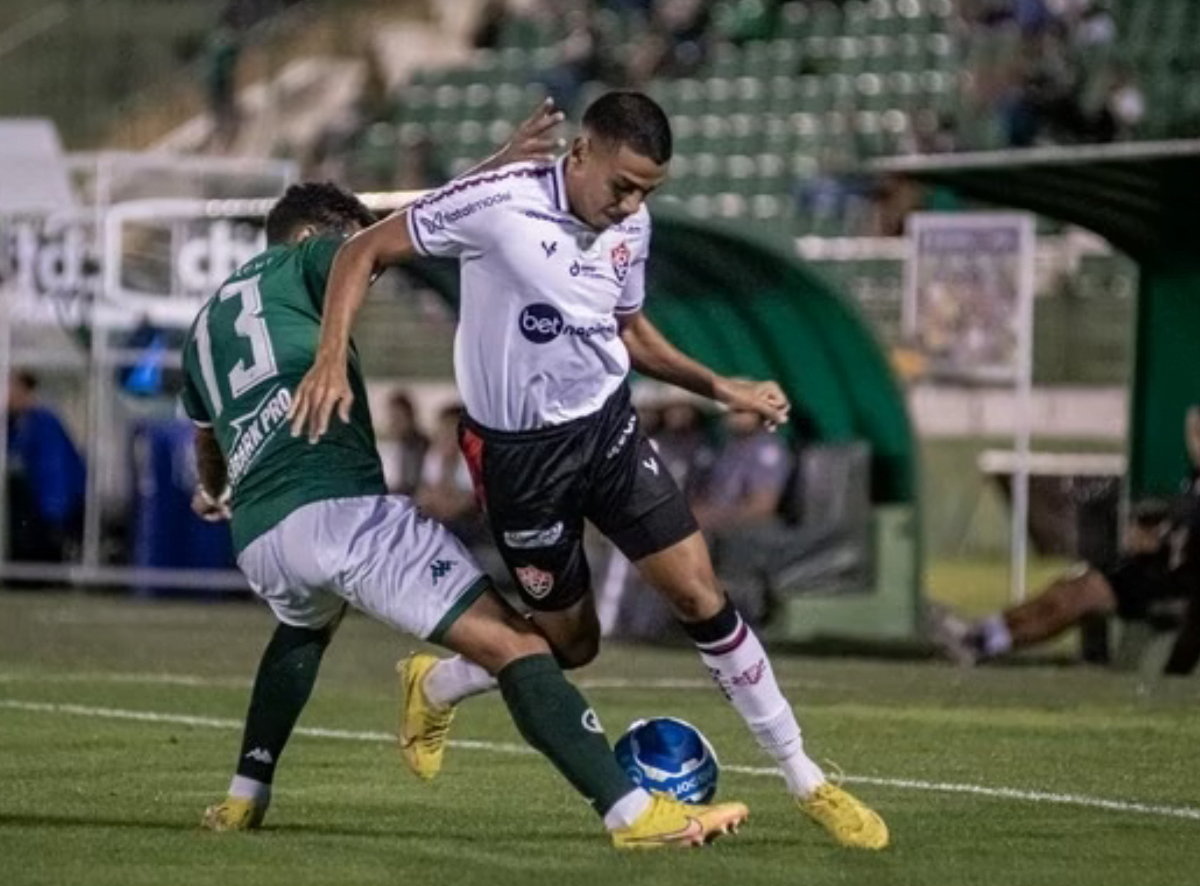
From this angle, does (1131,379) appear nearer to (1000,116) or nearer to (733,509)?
(733,509)

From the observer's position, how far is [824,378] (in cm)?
2188

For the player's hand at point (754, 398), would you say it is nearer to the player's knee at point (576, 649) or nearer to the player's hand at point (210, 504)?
the player's knee at point (576, 649)

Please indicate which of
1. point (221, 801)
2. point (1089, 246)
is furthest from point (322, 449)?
point (1089, 246)

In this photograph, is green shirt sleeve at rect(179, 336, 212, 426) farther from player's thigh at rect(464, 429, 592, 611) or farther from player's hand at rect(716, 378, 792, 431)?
player's hand at rect(716, 378, 792, 431)

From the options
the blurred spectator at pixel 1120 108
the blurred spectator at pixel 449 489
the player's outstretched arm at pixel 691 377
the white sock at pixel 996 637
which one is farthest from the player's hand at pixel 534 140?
the blurred spectator at pixel 1120 108

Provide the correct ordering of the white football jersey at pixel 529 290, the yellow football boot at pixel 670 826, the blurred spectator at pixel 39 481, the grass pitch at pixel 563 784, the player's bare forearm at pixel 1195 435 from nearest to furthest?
1. the grass pitch at pixel 563 784
2. the yellow football boot at pixel 670 826
3. the white football jersey at pixel 529 290
4. the player's bare forearm at pixel 1195 435
5. the blurred spectator at pixel 39 481

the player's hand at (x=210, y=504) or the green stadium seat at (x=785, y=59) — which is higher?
the player's hand at (x=210, y=504)

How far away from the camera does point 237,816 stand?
9.84 meters

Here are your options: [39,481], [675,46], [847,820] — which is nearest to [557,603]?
[847,820]

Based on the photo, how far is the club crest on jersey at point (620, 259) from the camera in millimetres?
9641

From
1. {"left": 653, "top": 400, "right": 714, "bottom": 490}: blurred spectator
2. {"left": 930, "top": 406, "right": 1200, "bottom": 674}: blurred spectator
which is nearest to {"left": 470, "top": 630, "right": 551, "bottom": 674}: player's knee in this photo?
{"left": 930, "top": 406, "right": 1200, "bottom": 674}: blurred spectator

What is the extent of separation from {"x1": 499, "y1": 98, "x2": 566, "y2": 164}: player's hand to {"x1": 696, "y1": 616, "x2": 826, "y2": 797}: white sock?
58.7 inches

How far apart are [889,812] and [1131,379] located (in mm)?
10693

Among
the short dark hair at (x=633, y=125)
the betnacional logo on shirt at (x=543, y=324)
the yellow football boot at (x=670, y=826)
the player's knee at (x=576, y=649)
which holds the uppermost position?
the short dark hair at (x=633, y=125)
